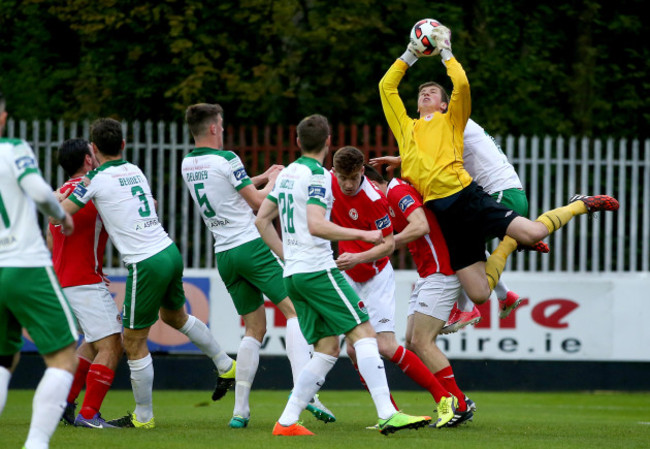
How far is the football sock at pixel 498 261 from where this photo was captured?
332 inches

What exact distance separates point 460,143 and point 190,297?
18.9 feet

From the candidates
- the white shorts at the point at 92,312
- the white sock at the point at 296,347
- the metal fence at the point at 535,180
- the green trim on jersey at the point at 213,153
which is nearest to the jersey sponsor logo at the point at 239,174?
the green trim on jersey at the point at 213,153

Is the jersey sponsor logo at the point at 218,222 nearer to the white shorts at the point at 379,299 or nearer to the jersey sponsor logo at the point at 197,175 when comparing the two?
the jersey sponsor logo at the point at 197,175

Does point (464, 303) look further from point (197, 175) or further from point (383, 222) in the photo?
point (197, 175)

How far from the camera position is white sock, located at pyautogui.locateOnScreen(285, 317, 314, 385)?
312 inches

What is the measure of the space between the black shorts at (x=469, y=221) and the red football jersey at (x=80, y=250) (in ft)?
8.80

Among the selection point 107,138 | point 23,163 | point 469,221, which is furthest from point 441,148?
point 23,163

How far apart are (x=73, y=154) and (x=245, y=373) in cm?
215

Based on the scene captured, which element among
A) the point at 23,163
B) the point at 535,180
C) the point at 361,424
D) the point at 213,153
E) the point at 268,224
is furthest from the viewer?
the point at 535,180

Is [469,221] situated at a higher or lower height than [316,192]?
lower

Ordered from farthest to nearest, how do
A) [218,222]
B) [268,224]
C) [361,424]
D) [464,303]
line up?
1. [464,303]
2. [361,424]
3. [218,222]
4. [268,224]

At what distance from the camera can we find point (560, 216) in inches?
335

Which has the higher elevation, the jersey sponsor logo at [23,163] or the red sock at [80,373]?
the jersey sponsor logo at [23,163]

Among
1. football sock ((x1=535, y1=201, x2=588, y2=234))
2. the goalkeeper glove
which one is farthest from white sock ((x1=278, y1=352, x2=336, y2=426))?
the goalkeeper glove
